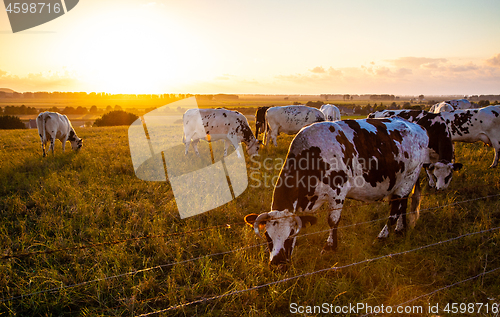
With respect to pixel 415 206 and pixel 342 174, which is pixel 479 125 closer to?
pixel 415 206

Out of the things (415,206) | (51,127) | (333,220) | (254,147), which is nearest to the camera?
(333,220)

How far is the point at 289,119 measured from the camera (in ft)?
46.3

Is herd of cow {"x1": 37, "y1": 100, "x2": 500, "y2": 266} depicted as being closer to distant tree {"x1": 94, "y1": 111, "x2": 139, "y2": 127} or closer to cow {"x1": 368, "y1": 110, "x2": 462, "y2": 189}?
cow {"x1": 368, "y1": 110, "x2": 462, "y2": 189}

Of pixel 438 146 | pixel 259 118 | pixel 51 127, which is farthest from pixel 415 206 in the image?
pixel 51 127

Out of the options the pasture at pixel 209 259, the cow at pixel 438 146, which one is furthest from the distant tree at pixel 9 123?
the cow at pixel 438 146

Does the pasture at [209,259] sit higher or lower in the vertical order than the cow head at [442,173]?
lower

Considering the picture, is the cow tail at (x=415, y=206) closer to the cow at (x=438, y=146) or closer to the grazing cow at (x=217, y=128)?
the cow at (x=438, y=146)

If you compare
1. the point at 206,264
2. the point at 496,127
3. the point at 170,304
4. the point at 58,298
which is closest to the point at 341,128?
the point at 206,264

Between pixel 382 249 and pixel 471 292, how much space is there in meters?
1.29

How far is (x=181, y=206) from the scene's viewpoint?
19.5 feet

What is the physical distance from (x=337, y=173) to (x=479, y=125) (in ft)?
31.3

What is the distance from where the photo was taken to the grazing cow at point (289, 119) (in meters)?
14.1

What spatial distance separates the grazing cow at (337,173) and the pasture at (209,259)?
1.61ft

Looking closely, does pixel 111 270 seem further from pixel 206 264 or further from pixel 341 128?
pixel 341 128
